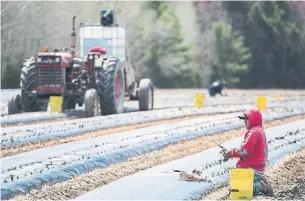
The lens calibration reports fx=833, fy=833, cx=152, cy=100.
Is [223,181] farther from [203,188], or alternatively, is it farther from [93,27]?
[93,27]

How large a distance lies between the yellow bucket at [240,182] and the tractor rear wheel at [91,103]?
41.0ft

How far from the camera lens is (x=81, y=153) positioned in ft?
46.9

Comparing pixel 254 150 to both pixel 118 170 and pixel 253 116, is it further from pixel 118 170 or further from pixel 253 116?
pixel 118 170

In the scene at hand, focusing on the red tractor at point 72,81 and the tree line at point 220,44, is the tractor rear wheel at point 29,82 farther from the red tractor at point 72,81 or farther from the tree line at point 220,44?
the tree line at point 220,44

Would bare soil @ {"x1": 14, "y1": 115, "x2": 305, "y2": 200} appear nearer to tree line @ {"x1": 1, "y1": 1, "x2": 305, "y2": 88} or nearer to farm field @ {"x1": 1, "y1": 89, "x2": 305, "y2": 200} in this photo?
farm field @ {"x1": 1, "y1": 89, "x2": 305, "y2": 200}

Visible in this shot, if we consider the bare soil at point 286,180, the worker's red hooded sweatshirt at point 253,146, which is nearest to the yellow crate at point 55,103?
the bare soil at point 286,180

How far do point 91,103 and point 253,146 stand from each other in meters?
12.4

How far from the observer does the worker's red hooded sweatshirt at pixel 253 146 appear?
10.9 m

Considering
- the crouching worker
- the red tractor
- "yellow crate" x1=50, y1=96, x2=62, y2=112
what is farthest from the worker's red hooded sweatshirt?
"yellow crate" x1=50, y1=96, x2=62, y2=112

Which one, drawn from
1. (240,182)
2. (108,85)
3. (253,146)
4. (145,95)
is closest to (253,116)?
(253,146)

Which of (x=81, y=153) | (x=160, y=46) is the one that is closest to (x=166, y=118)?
(x=81, y=153)

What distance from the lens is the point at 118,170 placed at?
512 inches

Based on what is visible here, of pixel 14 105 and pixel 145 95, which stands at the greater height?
pixel 145 95

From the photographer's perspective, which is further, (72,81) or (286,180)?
(72,81)
